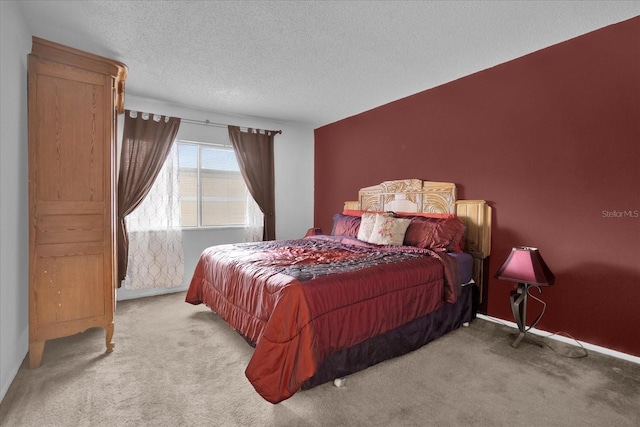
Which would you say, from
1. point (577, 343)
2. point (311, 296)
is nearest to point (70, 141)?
point (311, 296)

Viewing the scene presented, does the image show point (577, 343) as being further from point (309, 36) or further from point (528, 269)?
point (309, 36)

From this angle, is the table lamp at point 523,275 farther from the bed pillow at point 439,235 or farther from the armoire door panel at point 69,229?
the armoire door panel at point 69,229

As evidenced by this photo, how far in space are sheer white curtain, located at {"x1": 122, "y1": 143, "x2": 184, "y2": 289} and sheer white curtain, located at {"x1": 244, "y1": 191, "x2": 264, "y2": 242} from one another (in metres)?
0.96

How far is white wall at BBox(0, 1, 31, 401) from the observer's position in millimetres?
1886

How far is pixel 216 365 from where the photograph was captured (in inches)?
89.0

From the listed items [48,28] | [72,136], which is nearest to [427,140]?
[72,136]

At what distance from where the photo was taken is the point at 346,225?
397 cm

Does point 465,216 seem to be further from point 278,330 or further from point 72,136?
point 72,136

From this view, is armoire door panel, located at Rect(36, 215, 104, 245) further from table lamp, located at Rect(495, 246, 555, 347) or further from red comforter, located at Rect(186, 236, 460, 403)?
table lamp, located at Rect(495, 246, 555, 347)

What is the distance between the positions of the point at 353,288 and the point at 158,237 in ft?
9.90

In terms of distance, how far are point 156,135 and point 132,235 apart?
1293 millimetres

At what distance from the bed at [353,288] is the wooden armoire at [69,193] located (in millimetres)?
960

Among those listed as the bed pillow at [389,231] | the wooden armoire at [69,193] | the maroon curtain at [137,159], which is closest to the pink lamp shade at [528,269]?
the bed pillow at [389,231]

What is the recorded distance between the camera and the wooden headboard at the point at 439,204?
315cm
